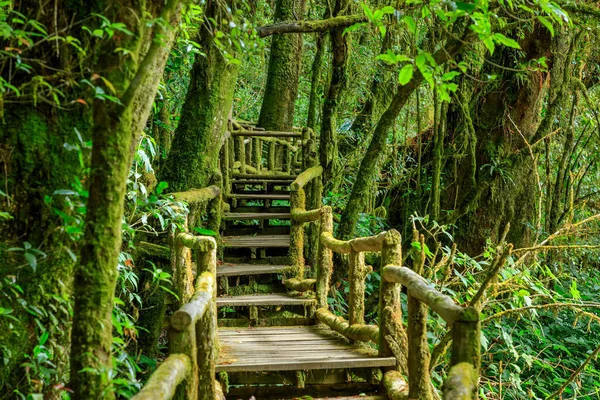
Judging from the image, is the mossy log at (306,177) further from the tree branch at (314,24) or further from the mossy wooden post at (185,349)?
the mossy wooden post at (185,349)

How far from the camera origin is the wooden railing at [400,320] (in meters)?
3.25

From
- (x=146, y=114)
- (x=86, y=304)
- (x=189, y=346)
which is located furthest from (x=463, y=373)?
(x=146, y=114)

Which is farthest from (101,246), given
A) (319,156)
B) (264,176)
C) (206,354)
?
(264,176)

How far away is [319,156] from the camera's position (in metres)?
10.6

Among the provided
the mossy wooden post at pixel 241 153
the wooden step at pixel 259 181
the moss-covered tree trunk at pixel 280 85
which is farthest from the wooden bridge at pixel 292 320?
the moss-covered tree trunk at pixel 280 85

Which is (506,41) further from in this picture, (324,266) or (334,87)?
(334,87)

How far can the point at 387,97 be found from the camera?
1100 centimetres

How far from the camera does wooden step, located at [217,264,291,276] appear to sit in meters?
8.13

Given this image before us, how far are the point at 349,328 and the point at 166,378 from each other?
3233 mm

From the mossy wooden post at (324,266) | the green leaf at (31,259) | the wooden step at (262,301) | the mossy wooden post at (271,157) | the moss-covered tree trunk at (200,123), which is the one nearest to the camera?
the green leaf at (31,259)

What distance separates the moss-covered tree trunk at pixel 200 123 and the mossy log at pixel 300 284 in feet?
5.67

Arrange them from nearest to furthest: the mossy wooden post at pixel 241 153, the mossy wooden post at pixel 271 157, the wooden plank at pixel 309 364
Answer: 1. the wooden plank at pixel 309 364
2. the mossy wooden post at pixel 241 153
3. the mossy wooden post at pixel 271 157

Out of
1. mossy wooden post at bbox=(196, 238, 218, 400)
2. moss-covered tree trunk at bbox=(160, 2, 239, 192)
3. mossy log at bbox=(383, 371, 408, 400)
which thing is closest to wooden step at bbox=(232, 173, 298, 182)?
moss-covered tree trunk at bbox=(160, 2, 239, 192)

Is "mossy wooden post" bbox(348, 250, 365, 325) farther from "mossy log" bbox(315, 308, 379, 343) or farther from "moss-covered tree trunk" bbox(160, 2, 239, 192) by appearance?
"moss-covered tree trunk" bbox(160, 2, 239, 192)
